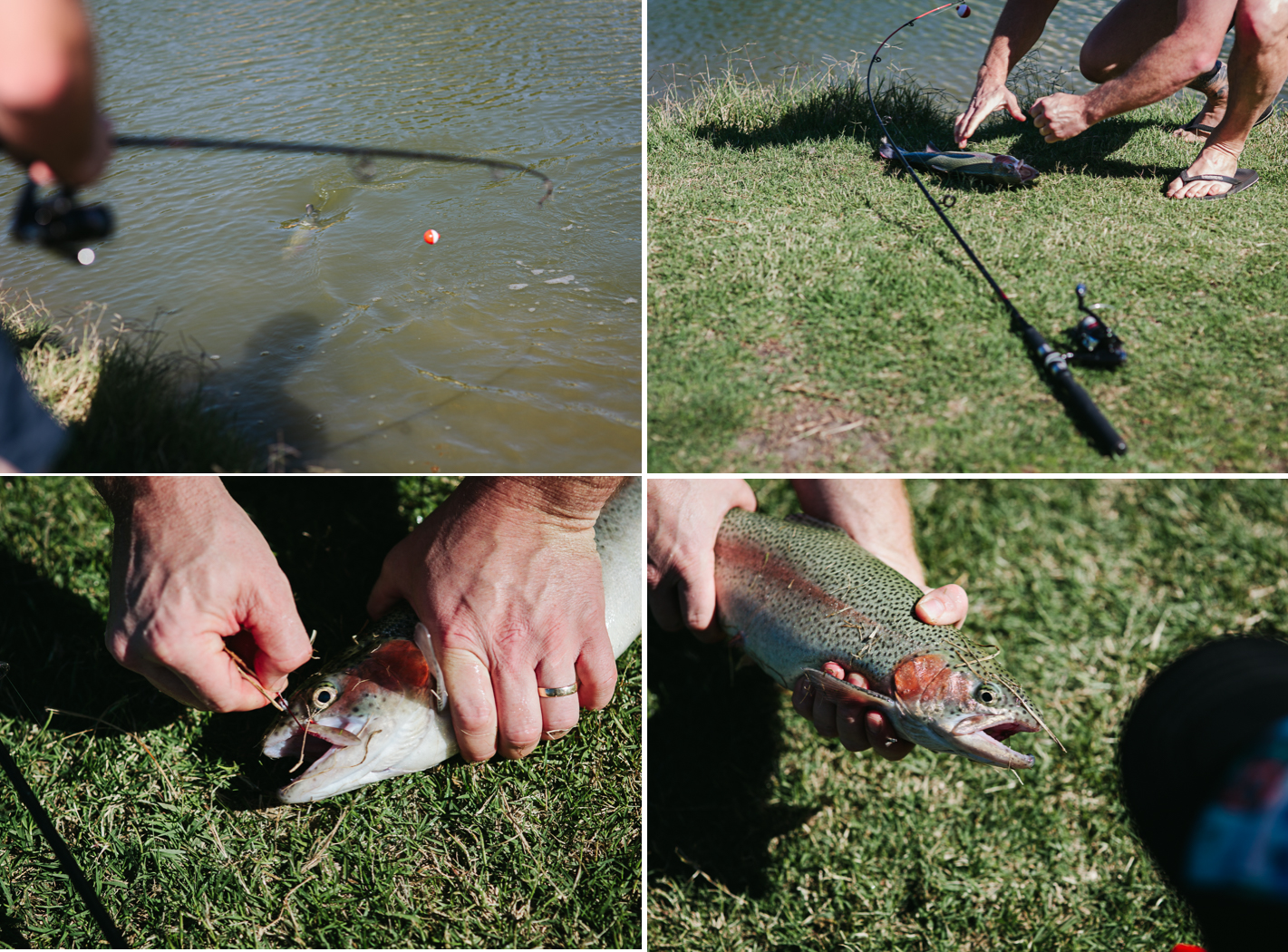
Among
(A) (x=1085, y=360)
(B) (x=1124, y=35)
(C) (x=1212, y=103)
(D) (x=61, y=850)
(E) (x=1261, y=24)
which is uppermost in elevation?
(E) (x=1261, y=24)

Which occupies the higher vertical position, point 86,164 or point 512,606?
point 86,164

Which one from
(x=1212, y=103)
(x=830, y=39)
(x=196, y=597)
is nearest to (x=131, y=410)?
(x=196, y=597)

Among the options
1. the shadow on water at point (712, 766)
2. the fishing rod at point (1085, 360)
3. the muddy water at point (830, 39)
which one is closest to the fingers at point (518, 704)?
the shadow on water at point (712, 766)

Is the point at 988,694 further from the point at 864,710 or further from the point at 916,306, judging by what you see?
the point at 916,306

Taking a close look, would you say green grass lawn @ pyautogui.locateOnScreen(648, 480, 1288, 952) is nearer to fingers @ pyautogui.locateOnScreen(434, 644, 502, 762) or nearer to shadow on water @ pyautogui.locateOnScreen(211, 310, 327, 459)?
fingers @ pyautogui.locateOnScreen(434, 644, 502, 762)

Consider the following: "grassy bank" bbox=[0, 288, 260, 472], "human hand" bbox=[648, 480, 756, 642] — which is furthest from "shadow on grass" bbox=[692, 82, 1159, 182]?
"grassy bank" bbox=[0, 288, 260, 472]

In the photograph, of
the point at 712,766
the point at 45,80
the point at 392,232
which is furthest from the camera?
the point at 392,232
